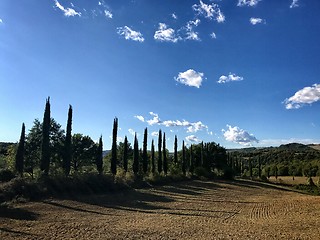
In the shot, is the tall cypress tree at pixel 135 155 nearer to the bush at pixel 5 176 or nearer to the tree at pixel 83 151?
the tree at pixel 83 151

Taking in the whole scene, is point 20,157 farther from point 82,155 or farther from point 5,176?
point 82,155

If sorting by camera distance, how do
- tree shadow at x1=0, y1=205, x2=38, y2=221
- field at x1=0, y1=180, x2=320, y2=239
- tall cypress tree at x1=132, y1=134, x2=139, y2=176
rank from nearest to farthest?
1. field at x1=0, y1=180, x2=320, y2=239
2. tree shadow at x1=0, y1=205, x2=38, y2=221
3. tall cypress tree at x1=132, y1=134, x2=139, y2=176

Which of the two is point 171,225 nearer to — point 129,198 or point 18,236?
point 18,236

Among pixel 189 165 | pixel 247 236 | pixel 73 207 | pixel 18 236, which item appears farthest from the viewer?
pixel 189 165

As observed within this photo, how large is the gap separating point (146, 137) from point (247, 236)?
40575 millimetres

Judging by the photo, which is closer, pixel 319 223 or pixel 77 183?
pixel 319 223

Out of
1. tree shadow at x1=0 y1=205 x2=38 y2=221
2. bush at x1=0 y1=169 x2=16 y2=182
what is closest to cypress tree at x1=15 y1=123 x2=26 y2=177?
bush at x1=0 y1=169 x2=16 y2=182

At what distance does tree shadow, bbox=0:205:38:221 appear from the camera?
1712cm

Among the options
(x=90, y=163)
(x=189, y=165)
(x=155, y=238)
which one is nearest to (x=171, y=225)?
(x=155, y=238)

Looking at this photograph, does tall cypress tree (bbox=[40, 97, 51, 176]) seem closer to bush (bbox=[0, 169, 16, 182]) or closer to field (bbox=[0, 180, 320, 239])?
bush (bbox=[0, 169, 16, 182])

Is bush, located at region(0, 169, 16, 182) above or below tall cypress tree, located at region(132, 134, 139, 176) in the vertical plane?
below

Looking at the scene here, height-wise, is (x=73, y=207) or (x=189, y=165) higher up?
(x=189, y=165)

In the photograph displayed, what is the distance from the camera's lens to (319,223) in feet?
62.8

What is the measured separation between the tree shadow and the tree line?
13578 mm
